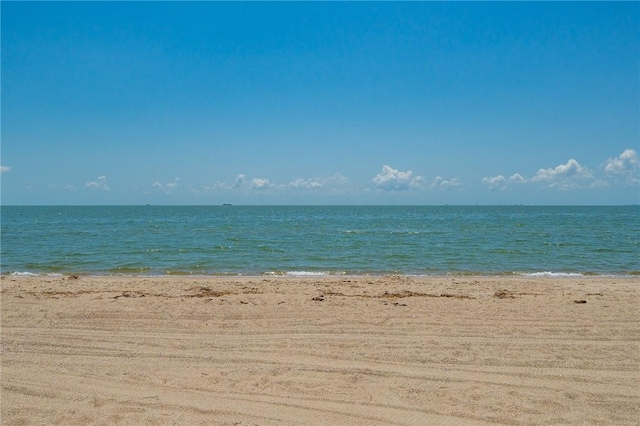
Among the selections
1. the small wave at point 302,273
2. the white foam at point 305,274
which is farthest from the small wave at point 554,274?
the white foam at point 305,274

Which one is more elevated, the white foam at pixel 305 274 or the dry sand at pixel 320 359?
the dry sand at pixel 320 359

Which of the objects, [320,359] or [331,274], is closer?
[320,359]

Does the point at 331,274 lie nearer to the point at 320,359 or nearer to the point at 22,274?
the point at 320,359

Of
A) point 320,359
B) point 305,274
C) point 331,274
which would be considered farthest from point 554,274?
point 320,359

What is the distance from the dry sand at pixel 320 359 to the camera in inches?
200

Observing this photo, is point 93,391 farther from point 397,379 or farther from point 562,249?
point 562,249

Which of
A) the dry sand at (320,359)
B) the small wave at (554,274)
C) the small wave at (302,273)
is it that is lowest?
the small wave at (302,273)

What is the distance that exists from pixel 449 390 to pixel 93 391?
4481mm

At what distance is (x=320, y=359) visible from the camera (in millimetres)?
6637

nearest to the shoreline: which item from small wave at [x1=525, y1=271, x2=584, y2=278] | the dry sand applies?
small wave at [x1=525, y1=271, x2=584, y2=278]

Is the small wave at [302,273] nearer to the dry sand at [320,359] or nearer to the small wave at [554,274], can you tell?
the dry sand at [320,359]

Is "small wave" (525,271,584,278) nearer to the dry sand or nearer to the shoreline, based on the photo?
the shoreline

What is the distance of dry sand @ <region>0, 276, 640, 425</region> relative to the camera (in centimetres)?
507

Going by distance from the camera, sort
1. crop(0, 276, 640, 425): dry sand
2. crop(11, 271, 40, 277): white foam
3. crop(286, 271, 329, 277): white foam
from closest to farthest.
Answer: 1. crop(0, 276, 640, 425): dry sand
2. crop(11, 271, 40, 277): white foam
3. crop(286, 271, 329, 277): white foam
